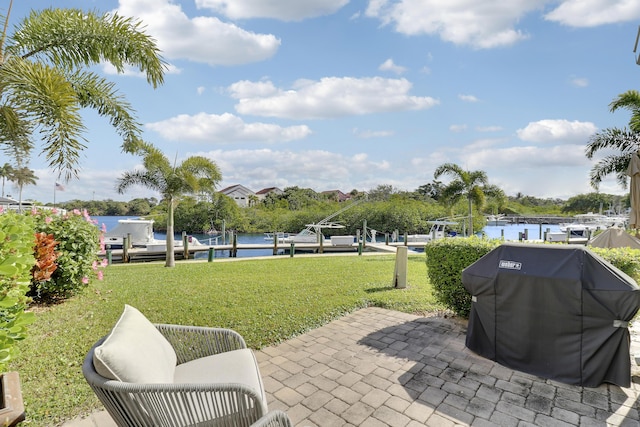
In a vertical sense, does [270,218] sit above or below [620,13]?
below

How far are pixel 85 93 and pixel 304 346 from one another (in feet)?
19.4

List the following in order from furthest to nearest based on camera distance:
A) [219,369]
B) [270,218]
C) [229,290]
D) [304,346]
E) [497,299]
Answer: [270,218], [229,290], [304,346], [497,299], [219,369]

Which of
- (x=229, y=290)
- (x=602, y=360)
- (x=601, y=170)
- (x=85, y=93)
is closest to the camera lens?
(x=602, y=360)

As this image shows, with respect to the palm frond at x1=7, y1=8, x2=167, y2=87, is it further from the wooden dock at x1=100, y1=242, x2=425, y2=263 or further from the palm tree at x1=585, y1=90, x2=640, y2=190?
the palm tree at x1=585, y1=90, x2=640, y2=190

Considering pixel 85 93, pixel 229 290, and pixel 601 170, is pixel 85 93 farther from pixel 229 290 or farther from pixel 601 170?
pixel 601 170

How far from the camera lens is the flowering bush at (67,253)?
16.6 feet

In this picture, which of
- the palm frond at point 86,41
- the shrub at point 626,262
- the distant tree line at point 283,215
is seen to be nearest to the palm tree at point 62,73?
the palm frond at point 86,41

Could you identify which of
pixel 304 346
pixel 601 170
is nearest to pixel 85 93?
pixel 304 346

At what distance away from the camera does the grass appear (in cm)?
288

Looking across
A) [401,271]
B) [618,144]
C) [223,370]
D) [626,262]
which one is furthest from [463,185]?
[223,370]

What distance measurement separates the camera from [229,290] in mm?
6777

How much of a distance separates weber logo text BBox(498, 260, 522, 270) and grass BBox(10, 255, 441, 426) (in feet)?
7.23

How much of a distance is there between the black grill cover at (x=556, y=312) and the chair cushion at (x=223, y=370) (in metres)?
2.57

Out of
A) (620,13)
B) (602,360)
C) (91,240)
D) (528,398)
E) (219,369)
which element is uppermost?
(620,13)
